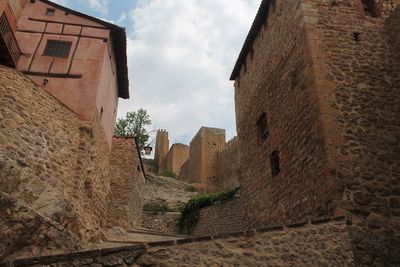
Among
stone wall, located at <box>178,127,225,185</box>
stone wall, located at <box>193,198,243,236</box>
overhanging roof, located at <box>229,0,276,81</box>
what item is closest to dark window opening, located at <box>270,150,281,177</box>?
overhanging roof, located at <box>229,0,276,81</box>

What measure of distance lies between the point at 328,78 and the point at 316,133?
144 centimetres

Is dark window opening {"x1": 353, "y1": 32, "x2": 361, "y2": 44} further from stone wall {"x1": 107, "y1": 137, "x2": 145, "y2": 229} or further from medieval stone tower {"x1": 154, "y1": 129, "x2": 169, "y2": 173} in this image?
medieval stone tower {"x1": 154, "y1": 129, "x2": 169, "y2": 173}

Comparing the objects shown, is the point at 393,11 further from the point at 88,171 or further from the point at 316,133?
the point at 88,171

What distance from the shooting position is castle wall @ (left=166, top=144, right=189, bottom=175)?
39.8 meters

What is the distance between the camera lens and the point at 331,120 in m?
7.93

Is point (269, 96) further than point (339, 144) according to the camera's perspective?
Yes

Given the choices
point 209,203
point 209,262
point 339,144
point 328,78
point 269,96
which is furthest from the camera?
point 209,203

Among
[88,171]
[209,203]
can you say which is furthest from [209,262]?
[209,203]

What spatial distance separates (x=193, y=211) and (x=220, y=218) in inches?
88.4

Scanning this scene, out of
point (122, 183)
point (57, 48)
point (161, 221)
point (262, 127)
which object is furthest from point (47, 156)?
point (161, 221)

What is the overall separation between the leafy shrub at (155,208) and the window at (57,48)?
1247 centimetres

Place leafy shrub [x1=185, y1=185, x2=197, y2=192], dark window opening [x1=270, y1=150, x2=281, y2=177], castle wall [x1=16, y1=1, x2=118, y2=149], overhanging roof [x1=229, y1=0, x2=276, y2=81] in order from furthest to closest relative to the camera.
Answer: leafy shrub [x1=185, y1=185, x2=197, y2=192] < overhanging roof [x1=229, y1=0, x2=276, y2=81] < castle wall [x1=16, y1=1, x2=118, y2=149] < dark window opening [x1=270, y1=150, x2=281, y2=177]

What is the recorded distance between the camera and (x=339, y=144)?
7676 mm

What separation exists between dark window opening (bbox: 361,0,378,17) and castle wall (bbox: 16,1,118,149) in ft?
25.2
